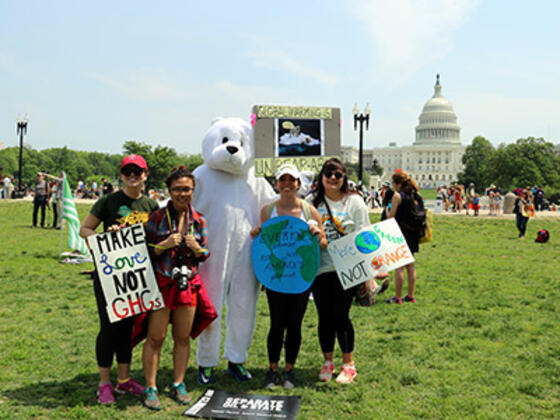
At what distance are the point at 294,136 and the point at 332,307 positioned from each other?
5.09 feet

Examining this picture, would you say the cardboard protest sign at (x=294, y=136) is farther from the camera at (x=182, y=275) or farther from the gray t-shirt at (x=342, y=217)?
the camera at (x=182, y=275)

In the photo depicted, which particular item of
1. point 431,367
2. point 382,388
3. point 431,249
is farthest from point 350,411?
point 431,249

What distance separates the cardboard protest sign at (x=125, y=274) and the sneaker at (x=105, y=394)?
0.67m

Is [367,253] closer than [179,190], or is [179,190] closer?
[179,190]

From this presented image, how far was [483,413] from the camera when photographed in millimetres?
3719

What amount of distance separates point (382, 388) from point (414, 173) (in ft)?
493

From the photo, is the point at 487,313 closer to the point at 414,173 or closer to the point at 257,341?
the point at 257,341

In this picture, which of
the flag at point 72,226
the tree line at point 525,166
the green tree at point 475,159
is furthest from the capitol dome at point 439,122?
the flag at point 72,226

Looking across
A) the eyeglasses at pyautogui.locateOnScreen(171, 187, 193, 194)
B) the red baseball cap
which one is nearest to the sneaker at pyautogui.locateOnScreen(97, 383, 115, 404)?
the eyeglasses at pyautogui.locateOnScreen(171, 187, 193, 194)

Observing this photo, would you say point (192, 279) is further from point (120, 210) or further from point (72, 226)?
point (72, 226)

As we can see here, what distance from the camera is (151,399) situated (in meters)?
3.76

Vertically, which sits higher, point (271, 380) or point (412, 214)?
point (412, 214)

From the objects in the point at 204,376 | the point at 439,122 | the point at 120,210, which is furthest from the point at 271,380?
the point at 439,122

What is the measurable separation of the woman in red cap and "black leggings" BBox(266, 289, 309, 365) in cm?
112
